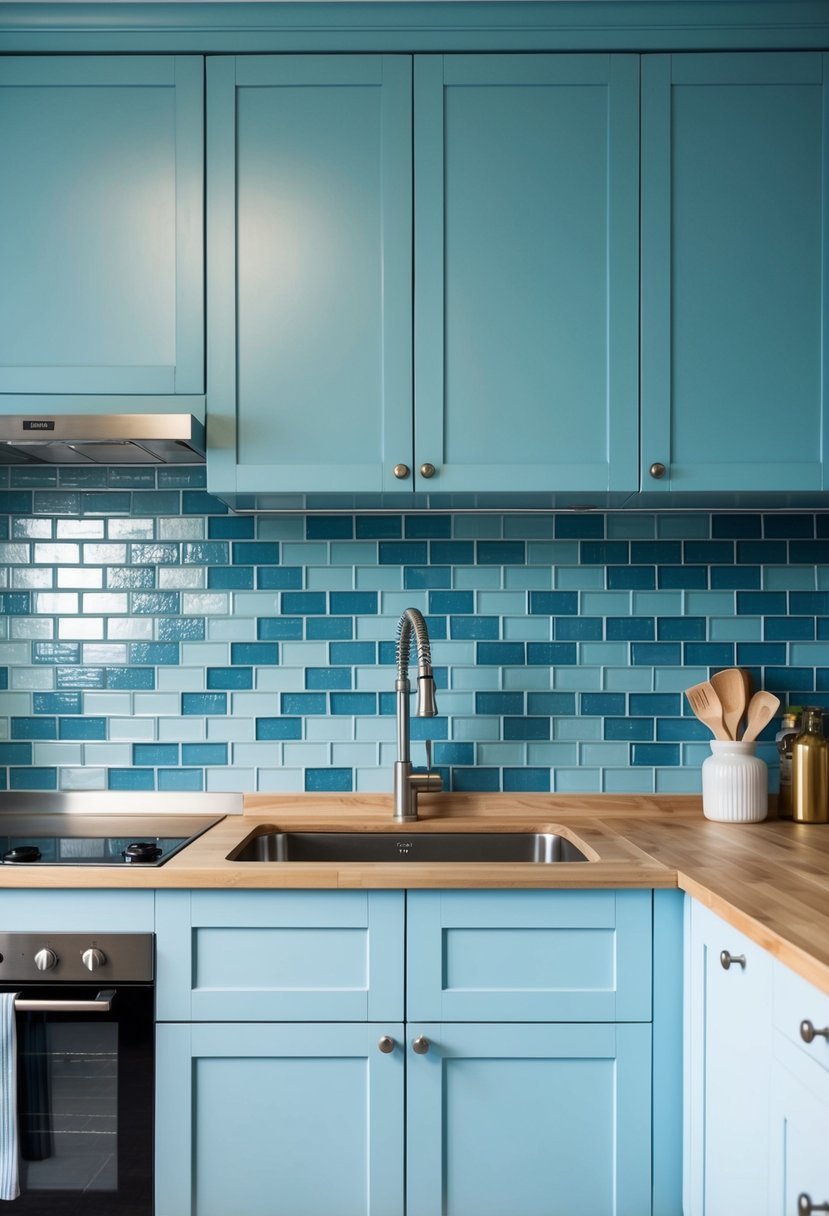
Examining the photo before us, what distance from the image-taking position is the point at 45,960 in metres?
1.76

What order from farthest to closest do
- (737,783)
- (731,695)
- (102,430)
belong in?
1. (731,695)
2. (737,783)
3. (102,430)

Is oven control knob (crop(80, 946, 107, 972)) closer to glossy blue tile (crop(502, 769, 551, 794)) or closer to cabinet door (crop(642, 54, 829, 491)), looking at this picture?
glossy blue tile (crop(502, 769, 551, 794))

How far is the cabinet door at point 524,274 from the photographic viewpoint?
205 cm

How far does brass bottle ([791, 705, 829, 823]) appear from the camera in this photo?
217 centimetres

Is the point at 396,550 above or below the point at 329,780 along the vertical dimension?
above

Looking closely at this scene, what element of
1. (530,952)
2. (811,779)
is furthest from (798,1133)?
(811,779)

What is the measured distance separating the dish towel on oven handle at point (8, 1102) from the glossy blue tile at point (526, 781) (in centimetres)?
118

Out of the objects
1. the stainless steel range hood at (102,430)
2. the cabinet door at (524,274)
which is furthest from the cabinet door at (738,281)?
the stainless steel range hood at (102,430)

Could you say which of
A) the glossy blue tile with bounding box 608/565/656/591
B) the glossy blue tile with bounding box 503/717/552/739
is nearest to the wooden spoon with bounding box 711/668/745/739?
the glossy blue tile with bounding box 608/565/656/591

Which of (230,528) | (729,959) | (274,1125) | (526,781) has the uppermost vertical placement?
(230,528)

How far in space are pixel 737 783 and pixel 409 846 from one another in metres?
0.76

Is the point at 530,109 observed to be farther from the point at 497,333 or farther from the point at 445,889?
the point at 445,889

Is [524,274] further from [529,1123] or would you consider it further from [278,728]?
[529,1123]

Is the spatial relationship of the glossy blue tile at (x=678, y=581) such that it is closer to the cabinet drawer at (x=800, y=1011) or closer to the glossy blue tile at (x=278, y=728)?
the glossy blue tile at (x=278, y=728)
